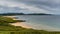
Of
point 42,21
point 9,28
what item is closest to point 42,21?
point 42,21

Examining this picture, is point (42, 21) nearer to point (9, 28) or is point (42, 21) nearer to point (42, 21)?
point (42, 21)

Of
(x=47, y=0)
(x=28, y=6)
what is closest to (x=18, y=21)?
(x=28, y=6)

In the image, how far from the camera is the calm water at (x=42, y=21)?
1988mm

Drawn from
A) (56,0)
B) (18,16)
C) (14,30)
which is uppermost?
(56,0)

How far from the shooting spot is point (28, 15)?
200 cm

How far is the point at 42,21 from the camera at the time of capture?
1987mm

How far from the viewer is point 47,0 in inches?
79.3

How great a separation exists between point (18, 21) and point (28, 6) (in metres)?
0.20

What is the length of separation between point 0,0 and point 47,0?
53 centimetres

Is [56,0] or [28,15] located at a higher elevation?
[56,0]

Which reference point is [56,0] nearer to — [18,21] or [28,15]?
[28,15]

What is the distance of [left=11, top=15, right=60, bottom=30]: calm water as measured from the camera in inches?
78.3

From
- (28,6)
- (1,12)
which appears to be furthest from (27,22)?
(1,12)

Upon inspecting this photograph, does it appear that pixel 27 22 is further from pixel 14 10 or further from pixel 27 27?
pixel 14 10
